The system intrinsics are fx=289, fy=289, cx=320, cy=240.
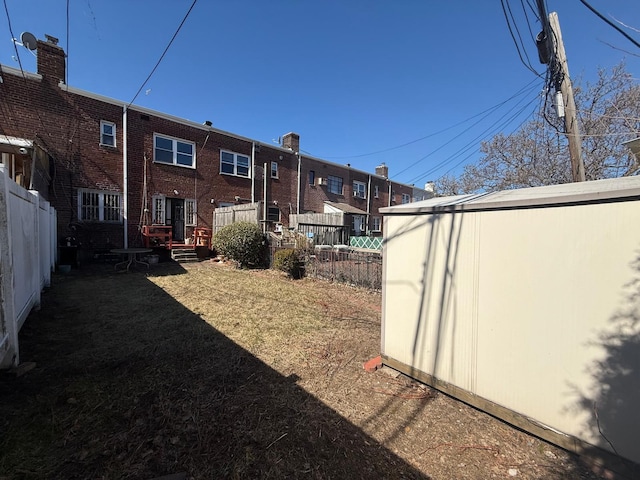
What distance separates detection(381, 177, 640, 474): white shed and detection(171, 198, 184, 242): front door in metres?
14.0

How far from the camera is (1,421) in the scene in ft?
8.01

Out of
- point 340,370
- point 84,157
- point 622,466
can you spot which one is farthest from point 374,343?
point 84,157

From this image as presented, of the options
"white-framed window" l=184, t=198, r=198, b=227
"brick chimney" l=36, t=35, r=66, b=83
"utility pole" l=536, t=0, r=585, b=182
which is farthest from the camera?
"white-framed window" l=184, t=198, r=198, b=227

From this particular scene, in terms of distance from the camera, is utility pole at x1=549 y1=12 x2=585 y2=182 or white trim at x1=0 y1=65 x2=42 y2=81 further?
white trim at x1=0 y1=65 x2=42 y2=81

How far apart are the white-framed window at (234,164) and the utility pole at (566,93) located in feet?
48.0

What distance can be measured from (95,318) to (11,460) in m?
3.61

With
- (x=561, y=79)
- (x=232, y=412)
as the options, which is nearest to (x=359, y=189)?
(x=561, y=79)

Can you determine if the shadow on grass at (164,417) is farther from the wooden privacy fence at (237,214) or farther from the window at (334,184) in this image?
the window at (334,184)

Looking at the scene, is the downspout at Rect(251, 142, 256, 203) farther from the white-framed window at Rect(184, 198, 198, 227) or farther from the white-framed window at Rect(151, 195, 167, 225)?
the white-framed window at Rect(151, 195, 167, 225)

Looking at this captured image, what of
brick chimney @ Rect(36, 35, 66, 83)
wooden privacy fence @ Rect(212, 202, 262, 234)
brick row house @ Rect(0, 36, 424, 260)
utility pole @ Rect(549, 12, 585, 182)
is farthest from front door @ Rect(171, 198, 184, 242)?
utility pole @ Rect(549, 12, 585, 182)

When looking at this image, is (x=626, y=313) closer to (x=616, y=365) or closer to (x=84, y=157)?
(x=616, y=365)

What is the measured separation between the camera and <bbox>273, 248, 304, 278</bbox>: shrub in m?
9.69

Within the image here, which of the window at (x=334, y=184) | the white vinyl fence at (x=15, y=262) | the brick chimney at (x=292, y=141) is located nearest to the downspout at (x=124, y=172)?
the white vinyl fence at (x=15, y=262)

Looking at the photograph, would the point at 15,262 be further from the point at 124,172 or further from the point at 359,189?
the point at 359,189
